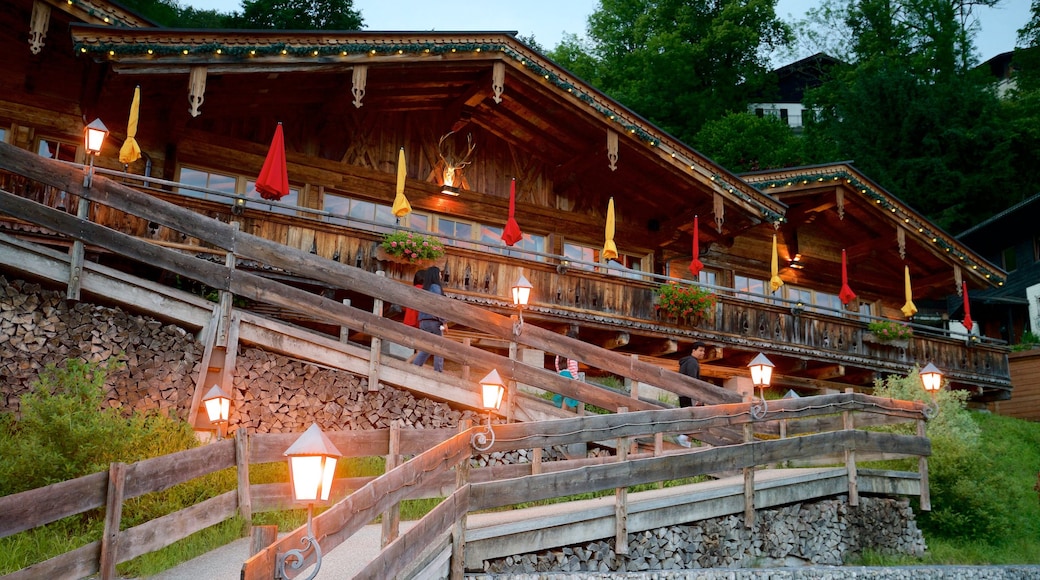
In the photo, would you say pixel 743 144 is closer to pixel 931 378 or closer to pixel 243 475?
pixel 931 378

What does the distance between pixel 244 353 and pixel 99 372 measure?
215 centimetres

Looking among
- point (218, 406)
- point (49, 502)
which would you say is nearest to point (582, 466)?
point (218, 406)

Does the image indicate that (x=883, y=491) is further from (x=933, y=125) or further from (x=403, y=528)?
(x=933, y=125)

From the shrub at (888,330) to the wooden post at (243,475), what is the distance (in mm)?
17645

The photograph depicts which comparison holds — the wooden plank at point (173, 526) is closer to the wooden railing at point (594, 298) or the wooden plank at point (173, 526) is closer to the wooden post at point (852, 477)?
the wooden railing at point (594, 298)

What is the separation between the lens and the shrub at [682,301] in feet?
60.6

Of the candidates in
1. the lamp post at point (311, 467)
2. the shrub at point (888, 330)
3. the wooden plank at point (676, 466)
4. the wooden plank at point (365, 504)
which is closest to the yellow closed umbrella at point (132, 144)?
the wooden plank at point (365, 504)

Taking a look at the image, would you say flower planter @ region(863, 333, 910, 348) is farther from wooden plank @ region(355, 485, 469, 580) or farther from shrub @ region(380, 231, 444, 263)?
wooden plank @ region(355, 485, 469, 580)

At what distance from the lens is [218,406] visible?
1032 cm

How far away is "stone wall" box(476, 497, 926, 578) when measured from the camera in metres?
8.91

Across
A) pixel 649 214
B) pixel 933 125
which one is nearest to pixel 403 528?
pixel 649 214

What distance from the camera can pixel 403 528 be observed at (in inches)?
348

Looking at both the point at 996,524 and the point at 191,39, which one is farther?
the point at 191,39

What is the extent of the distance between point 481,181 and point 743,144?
18.4 meters
